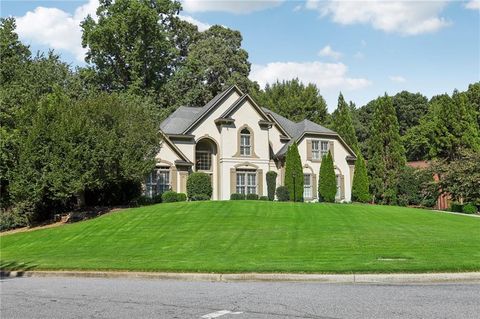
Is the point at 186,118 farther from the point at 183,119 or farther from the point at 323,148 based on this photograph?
the point at 323,148

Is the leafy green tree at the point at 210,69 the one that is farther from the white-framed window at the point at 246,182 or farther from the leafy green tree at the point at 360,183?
the leafy green tree at the point at 360,183

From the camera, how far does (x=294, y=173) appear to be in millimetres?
39625

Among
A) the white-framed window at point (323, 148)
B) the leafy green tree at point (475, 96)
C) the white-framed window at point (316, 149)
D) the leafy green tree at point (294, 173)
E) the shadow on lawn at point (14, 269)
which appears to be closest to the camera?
the shadow on lawn at point (14, 269)

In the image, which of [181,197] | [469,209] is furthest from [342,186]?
[181,197]

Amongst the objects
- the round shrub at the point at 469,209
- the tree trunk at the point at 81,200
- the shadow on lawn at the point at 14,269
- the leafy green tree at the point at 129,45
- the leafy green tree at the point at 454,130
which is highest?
the leafy green tree at the point at 129,45

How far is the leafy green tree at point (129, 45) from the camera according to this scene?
178ft

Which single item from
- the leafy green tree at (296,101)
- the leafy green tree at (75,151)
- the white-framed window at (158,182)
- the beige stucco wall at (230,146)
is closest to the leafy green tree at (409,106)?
the leafy green tree at (296,101)

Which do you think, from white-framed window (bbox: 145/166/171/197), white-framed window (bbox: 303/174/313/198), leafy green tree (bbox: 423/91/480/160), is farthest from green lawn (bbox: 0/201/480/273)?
leafy green tree (bbox: 423/91/480/160)

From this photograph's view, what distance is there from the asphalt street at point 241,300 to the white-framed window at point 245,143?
28.6 meters

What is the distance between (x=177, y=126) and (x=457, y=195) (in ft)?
75.6

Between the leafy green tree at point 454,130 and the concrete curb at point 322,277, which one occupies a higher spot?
the leafy green tree at point 454,130

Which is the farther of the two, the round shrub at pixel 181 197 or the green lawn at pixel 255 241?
the round shrub at pixel 181 197

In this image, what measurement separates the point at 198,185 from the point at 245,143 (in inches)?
238

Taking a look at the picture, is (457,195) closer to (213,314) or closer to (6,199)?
A: (6,199)
